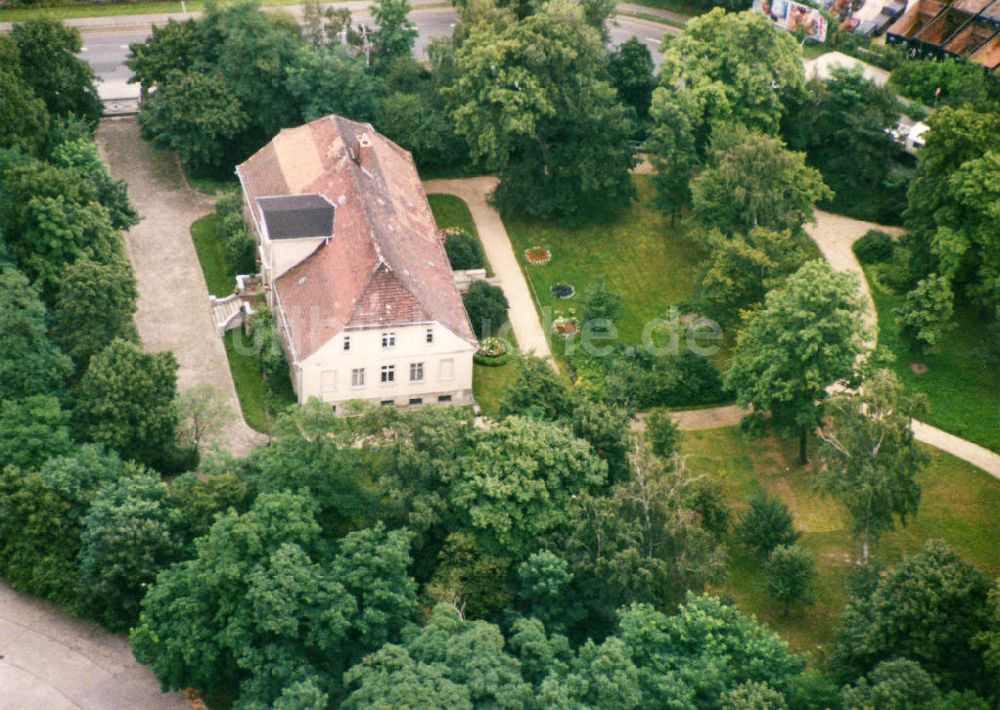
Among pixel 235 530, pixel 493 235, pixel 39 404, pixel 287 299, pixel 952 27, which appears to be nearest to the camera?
pixel 235 530

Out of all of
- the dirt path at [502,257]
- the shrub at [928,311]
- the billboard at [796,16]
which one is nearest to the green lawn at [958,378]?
the shrub at [928,311]

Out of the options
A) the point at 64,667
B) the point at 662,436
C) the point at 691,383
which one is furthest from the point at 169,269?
the point at 662,436

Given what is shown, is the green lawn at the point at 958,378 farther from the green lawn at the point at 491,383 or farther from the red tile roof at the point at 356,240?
the red tile roof at the point at 356,240

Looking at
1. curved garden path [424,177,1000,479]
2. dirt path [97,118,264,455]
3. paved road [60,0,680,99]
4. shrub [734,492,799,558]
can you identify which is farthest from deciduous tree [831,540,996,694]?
paved road [60,0,680,99]

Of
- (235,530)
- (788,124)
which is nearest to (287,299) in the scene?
(235,530)

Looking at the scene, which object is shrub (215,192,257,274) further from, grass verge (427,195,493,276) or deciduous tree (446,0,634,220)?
deciduous tree (446,0,634,220)

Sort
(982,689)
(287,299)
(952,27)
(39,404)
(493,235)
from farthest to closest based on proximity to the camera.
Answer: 1. (952,27)
2. (493,235)
3. (287,299)
4. (39,404)
5. (982,689)

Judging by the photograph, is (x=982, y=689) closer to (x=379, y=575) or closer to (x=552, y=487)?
(x=552, y=487)
